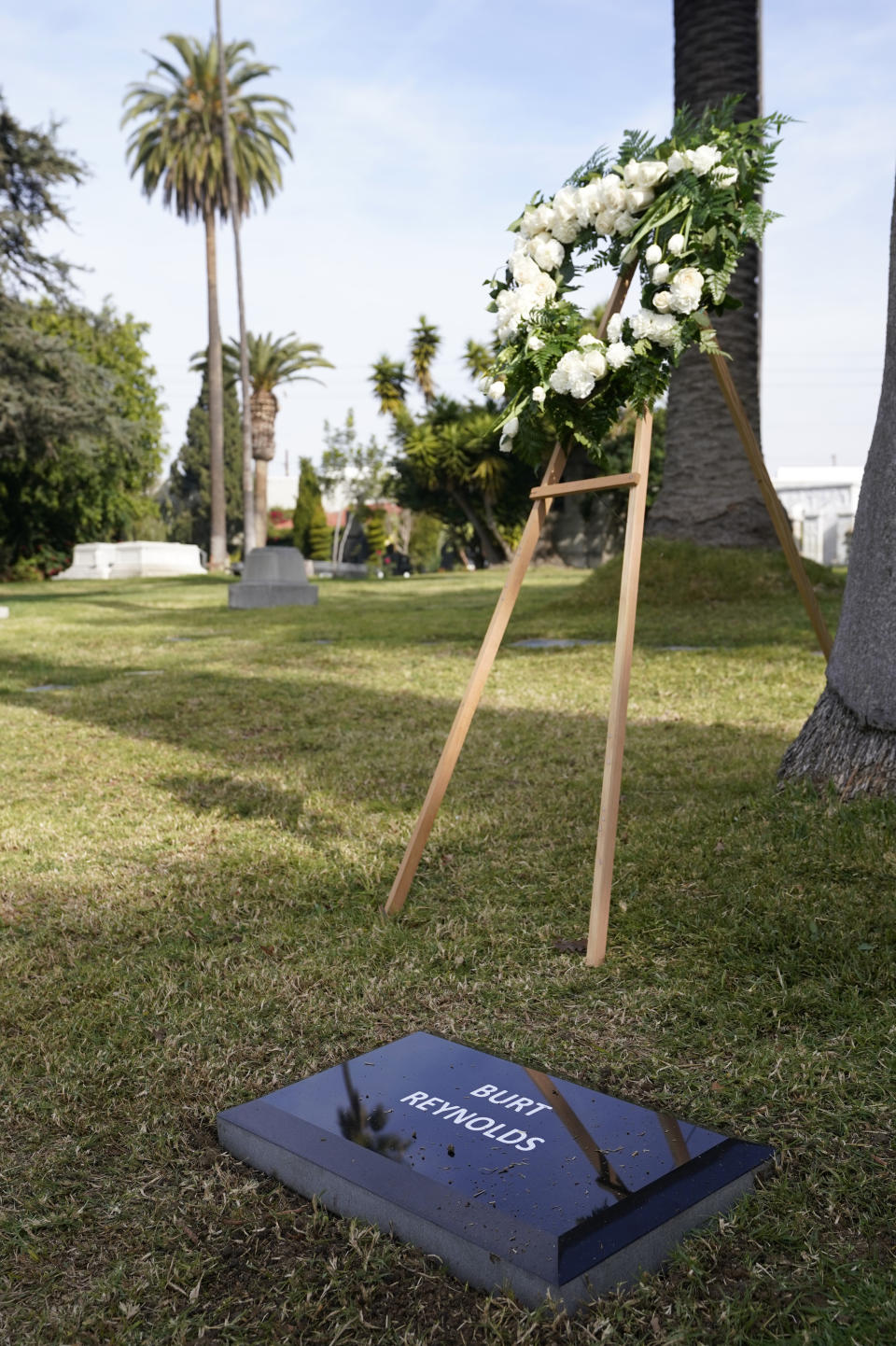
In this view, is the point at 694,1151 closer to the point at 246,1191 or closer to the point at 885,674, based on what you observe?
the point at 246,1191

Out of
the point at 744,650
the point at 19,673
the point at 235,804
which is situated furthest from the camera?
Answer: the point at 19,673

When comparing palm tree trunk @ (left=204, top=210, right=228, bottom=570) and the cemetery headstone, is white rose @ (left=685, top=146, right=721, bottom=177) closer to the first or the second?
the cemetery headstone

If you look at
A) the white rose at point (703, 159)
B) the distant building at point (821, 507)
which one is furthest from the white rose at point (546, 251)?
the distant building at point (821, 507)

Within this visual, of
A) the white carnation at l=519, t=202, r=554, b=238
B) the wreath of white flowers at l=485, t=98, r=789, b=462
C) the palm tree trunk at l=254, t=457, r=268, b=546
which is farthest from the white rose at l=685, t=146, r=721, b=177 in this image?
the palm tree trunk at l=254, t=457, r=268, b=546

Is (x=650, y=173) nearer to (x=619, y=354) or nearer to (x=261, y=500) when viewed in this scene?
(x=619, y=354)

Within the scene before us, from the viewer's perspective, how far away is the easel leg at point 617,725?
9.88 ft

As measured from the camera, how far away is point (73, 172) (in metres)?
21.3

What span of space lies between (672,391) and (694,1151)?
385 inches

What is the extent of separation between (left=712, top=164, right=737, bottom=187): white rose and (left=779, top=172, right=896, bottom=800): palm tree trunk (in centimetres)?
110

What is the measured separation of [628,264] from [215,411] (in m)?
34.1

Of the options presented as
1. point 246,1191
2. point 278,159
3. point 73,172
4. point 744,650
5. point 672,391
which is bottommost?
point 246,1191

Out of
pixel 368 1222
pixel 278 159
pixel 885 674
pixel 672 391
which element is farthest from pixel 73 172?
pixel 368 1222

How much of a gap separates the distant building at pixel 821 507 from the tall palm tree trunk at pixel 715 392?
674 inches

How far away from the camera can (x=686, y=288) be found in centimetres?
302
